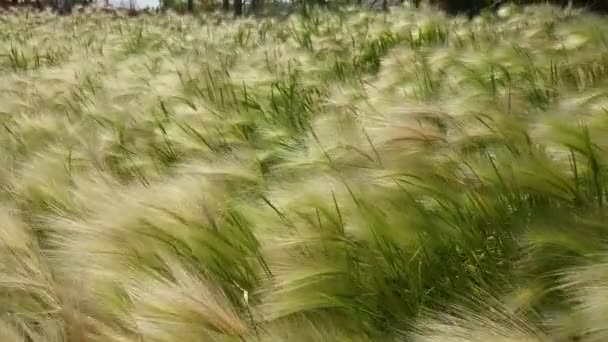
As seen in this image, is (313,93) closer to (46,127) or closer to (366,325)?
(46,127)

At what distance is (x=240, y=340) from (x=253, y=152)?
3.04ft

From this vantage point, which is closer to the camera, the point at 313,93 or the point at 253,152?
the point at 253,152

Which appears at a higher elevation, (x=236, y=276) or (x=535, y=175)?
(x=535, y=175)

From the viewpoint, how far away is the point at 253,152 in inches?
68.1

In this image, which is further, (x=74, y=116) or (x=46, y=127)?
(x=74, y=116)

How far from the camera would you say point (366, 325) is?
94 centimetres

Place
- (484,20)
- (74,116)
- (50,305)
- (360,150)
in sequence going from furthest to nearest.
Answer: (484,20) → (74,116) → (360,150) → (50,305)

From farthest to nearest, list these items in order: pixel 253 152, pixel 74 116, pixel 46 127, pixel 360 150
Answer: pixel 74 116, pixel 46 127, pixel 253 152, pixel 360 150

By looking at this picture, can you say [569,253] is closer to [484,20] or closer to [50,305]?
[50,305]

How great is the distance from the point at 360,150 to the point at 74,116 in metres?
1.59

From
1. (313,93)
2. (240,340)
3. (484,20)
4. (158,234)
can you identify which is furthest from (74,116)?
(484,20)

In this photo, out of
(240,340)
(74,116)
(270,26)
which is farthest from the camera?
(270,26)

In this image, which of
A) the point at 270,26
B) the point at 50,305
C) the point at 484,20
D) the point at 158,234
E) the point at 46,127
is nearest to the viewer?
the point at 50,305

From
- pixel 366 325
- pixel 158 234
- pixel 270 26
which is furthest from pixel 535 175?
pixel 270 26
